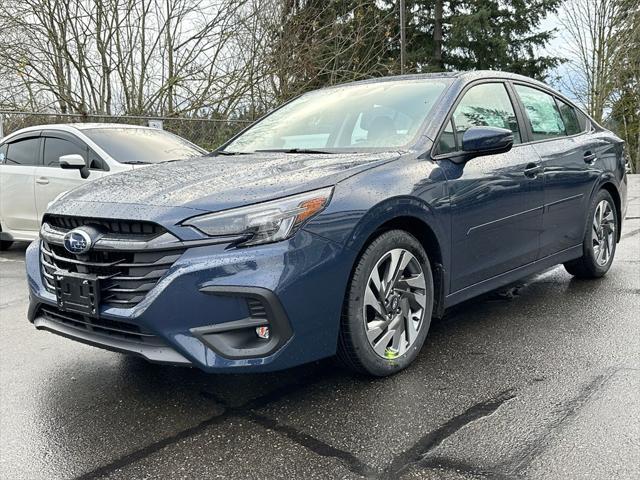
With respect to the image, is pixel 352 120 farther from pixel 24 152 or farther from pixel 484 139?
pixel 24 152

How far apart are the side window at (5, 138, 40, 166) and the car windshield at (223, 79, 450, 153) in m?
4.01

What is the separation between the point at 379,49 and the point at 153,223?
18557mm

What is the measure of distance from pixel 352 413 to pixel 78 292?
1348mm

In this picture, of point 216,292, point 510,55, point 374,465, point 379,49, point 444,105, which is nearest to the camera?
point 374,465

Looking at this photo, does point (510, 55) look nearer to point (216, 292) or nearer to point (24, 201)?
point (24, 201)

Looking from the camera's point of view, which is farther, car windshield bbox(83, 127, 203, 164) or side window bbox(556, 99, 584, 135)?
car windshield bbox(83, 127, 203, 164)

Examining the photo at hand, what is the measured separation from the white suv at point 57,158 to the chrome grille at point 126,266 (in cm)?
393

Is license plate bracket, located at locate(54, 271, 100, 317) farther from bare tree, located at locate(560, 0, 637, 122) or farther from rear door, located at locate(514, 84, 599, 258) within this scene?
bare tree, located at locate(560, 0, 637, 122)

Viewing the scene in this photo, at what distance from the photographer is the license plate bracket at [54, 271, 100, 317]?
271cm

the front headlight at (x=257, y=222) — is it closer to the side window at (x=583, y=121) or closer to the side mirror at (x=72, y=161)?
the side window at (x=583, y=121)

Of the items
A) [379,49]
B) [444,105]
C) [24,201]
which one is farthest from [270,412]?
[379,49]

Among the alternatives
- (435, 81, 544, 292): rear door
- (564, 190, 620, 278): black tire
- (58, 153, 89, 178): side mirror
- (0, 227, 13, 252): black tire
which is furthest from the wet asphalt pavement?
(0, 227, 13, 252): black tire

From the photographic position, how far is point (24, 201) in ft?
23.9

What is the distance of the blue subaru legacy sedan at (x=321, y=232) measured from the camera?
259 cm
